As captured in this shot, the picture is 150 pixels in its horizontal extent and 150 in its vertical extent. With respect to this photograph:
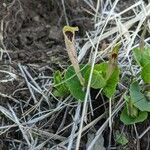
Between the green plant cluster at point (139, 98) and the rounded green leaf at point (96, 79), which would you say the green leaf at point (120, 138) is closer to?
the green plant cluster at point (139, 98)

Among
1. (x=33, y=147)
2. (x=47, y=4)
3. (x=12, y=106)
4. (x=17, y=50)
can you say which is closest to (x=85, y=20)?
(x=47, y=4)

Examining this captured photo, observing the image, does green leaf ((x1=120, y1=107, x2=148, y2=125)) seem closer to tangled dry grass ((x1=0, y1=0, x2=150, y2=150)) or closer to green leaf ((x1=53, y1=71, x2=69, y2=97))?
tangled dry grass ((x1=0, y1=0, x2=150, y2=150))

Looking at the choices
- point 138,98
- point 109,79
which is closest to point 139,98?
point 138,98

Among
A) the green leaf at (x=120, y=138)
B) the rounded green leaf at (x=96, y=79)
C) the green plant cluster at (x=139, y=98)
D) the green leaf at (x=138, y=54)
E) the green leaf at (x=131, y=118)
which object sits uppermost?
the green leaf at (x=138, y=54)

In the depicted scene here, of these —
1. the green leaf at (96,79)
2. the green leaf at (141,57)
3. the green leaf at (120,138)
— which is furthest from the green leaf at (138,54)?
the green leaf at (120,138)

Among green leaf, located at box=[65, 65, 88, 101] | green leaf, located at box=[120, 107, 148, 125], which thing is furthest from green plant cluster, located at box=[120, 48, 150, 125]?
green leaf, located at box=[65, 65, 88, 101]

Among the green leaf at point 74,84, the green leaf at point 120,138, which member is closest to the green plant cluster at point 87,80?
the green leaf at point 74,84

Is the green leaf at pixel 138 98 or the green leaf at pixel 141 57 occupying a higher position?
the green leaf at pixel 141 57
